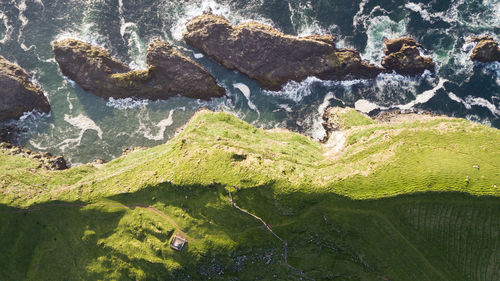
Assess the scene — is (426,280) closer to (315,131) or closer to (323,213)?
(323,213)

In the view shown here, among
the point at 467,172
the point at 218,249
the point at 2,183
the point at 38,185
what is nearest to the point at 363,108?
the point at 467,172

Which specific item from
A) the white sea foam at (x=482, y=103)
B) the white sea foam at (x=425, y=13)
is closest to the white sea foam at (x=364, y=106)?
the white sea foam at (x=482, y=103)

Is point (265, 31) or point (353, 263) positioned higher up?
point (265, 31)

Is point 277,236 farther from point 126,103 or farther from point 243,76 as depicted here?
point 126,103

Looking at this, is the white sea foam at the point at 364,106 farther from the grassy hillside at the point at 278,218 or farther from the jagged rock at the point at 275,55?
the grassy hillside at the point at 278,218

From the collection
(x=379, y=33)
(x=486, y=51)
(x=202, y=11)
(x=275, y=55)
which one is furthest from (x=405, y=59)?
(x=202, y=11)

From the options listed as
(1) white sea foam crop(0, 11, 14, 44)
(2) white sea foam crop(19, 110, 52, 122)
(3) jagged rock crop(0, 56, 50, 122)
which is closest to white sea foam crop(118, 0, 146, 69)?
(3) jagged rock crop(0, 56, 50, 122)
